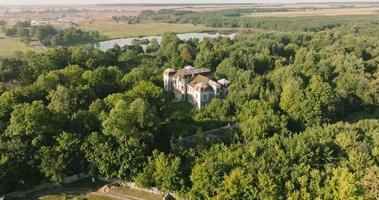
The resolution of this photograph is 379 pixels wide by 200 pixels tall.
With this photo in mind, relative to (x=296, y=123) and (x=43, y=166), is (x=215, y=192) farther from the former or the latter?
(x=296, y=123)

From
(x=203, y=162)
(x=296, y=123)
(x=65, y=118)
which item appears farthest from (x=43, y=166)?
(x=296, y=123)

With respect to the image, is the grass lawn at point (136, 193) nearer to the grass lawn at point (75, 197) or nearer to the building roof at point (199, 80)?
the grass lawn at point (75, 197)

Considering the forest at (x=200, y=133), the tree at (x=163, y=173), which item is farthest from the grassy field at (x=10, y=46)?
the tree at (x=163, y=173)

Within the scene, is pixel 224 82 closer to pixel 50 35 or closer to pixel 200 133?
pixel 200 133

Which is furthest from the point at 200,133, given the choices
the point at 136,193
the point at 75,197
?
the point at 75,197

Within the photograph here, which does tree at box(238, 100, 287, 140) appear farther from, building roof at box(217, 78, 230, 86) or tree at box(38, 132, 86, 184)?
tree at box(38, 132, 86, 184)

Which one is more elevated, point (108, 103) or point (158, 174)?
point (108, 103)

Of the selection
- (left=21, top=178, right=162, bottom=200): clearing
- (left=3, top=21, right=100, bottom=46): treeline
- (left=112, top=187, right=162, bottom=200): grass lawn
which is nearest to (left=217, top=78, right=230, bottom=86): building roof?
(left=21, top=178, right=162, bottom=200): clearing
